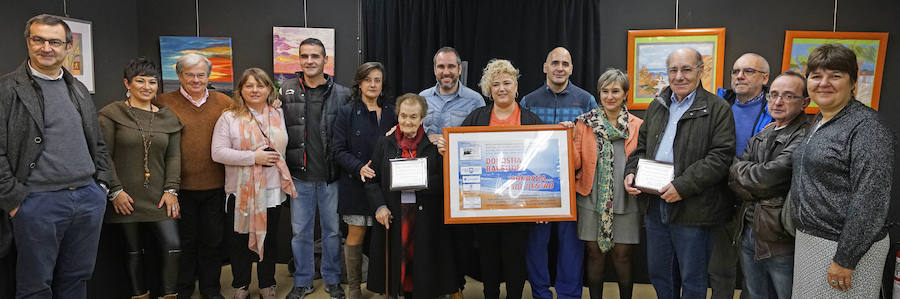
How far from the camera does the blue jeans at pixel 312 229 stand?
356 cm

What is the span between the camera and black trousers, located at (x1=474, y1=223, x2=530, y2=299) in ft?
10.4

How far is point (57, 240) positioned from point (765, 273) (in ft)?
11.4

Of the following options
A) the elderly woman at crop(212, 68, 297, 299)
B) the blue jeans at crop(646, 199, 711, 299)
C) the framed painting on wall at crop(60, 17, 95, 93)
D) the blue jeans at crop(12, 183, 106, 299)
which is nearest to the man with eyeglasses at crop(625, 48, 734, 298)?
the blue jeans at crop(646, 199, 711, 299)

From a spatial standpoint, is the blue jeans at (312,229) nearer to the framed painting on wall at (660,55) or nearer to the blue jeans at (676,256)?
the blue jeans at (676,256)

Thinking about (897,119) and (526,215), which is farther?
(897,119)

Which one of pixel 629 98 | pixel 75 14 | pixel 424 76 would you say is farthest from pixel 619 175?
pixel 75 14

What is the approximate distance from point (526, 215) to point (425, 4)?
213 centimetres

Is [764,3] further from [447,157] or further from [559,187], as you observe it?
[447,157]

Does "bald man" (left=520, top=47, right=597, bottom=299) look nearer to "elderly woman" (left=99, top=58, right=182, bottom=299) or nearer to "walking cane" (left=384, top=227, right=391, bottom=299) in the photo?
"walking cane" (left=384, top=227, right=391, bottom=299)

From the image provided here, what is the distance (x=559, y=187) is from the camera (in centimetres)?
305

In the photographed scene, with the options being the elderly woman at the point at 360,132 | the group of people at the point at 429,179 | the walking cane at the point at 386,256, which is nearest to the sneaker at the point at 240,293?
the group of people at the point at 429,179

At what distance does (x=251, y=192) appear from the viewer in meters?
3.28

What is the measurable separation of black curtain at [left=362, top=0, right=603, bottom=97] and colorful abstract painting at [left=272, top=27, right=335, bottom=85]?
17.7 inches

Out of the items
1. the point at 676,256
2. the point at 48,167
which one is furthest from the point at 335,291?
the point at 676,256
